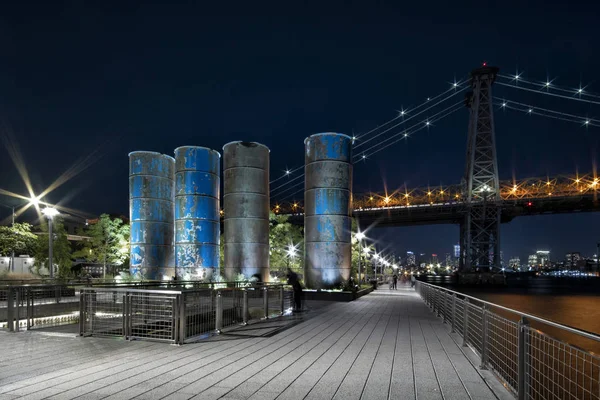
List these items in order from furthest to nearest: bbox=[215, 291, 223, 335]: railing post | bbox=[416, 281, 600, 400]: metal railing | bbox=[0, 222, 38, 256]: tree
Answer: bbox=[0, 222, 38, 256]: tree < bbox=[215, 291, 223, 335]: railing post < bbox=[416, 281, 600, 400]: metal railing

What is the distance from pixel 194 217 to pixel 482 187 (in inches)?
2773

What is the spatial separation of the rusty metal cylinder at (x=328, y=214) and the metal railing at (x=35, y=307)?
42.2ft

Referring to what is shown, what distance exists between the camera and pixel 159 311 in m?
10.3

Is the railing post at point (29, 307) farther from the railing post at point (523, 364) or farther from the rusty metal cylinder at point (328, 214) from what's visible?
the rusty metal cylinder at point (328, 214)

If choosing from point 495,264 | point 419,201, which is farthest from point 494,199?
point 419,201

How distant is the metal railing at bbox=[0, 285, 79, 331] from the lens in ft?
36.3

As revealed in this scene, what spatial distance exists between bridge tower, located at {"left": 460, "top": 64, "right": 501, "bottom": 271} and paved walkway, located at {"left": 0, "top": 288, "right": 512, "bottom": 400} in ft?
264

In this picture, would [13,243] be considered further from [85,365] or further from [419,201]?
[419,201]

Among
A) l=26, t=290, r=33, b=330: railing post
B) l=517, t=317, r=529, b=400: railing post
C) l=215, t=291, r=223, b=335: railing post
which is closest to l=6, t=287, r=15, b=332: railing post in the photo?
l=26, t=290, r=33, b=330: railing post

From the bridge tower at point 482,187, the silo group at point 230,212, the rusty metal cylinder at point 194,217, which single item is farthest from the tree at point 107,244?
the bridge tower at point 482,187

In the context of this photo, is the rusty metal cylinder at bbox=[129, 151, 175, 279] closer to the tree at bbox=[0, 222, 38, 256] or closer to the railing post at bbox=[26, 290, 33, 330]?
the tree at bbox=[0, 222, 38, 256]

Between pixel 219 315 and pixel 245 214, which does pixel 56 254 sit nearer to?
pixel 245 214

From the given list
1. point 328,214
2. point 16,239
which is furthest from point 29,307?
point 16,239

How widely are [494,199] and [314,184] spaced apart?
6976cm
